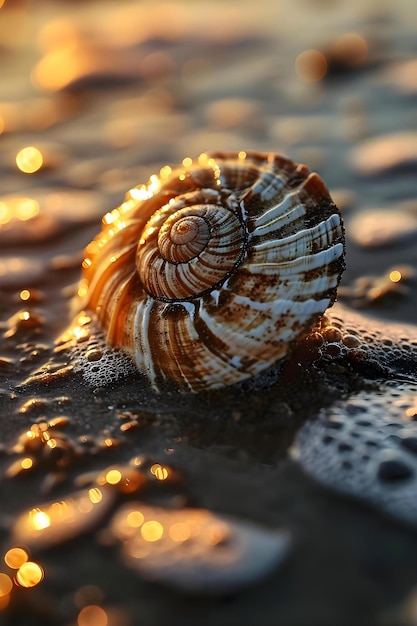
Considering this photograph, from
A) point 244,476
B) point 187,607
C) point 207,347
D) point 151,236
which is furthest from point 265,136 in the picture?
point 187,607

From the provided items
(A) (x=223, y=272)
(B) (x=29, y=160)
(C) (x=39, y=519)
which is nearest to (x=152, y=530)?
(C) (x=39, y=519)

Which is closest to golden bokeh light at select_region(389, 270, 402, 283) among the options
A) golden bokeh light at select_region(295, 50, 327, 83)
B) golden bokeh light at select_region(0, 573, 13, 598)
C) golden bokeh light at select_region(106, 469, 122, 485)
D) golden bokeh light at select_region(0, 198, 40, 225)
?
golden bokeh light at select_region(106, 469, 122, 485)

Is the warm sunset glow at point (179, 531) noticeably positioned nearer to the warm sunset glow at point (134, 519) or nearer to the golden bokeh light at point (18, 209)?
the warm sunset glow at point (134, 519)

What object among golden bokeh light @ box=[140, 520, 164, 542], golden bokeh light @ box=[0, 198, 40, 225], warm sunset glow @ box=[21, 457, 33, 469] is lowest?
golden bokeh light @ box=[140, 520, 164, 542]

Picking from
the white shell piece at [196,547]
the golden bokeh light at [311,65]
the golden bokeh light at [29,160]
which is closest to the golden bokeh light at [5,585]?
the white shell piece at [196,547]

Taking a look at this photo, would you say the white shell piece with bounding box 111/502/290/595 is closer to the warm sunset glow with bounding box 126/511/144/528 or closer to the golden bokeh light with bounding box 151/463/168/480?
the warm sunset glow with bounding box 126/511/144/528

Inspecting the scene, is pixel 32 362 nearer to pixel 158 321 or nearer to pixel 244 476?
pixel 158 321
